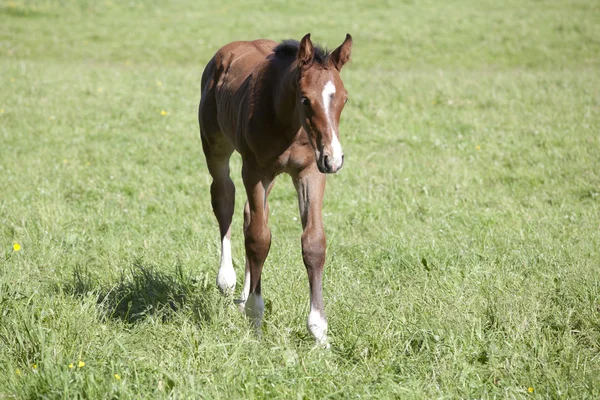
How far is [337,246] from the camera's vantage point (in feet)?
18.9

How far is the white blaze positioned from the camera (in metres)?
3.51

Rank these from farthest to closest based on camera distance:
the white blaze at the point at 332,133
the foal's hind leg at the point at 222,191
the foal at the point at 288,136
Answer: the foal's hind leg at the point at 222,191 < the foal at the point at 288,136 < the white blaze at the point at 332,133

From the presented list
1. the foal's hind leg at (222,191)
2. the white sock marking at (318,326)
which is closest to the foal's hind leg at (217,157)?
the foal's hind leg at (222,191)

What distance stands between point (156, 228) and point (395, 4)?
16.6 m

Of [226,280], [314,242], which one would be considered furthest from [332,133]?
[226,280]

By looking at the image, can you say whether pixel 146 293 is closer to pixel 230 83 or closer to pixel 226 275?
pixel 226 275

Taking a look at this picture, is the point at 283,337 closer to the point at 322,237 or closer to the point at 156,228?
the point at 322,237

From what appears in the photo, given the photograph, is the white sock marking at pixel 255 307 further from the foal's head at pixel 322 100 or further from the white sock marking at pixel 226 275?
the foal's head at pixel 322 100

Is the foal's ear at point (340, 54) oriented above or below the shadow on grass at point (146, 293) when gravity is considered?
above

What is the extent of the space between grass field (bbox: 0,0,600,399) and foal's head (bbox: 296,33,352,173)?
107cm

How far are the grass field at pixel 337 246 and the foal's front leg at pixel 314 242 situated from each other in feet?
0.56

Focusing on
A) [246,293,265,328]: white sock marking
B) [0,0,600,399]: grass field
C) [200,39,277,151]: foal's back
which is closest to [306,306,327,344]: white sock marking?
[0,0,600,399]: grass field

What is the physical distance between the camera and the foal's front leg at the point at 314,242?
156 inches

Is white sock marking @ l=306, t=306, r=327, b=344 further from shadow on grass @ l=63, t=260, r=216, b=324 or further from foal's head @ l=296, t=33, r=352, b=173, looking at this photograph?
foal's head @ l=296, t=33, r=352, b=173
